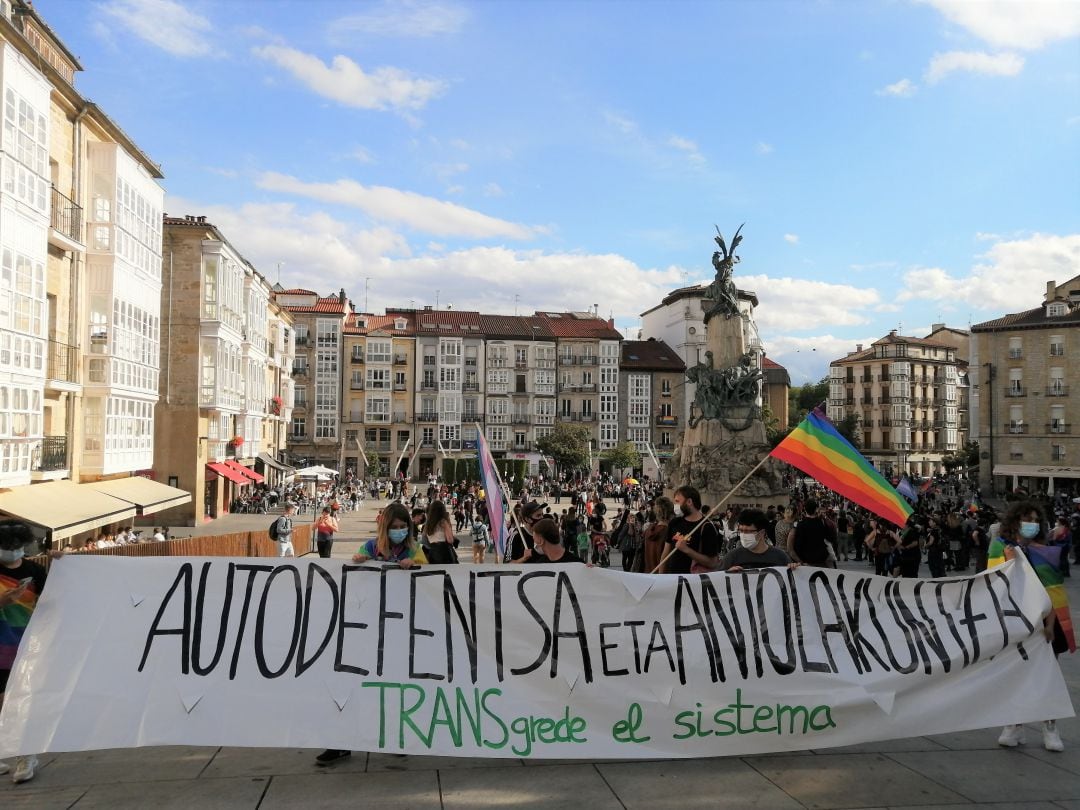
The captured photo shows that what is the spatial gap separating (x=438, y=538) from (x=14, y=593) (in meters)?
3.57

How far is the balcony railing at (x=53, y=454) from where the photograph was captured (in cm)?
2014

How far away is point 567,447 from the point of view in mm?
77562

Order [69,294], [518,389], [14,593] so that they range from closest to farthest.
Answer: [14,593] → [69,294] → [518,389]

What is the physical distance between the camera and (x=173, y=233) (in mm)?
34469

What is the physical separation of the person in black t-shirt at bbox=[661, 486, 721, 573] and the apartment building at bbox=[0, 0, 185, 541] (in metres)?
13.4

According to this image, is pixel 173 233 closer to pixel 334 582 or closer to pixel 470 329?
pixel 334 582

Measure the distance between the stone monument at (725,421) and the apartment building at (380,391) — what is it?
46.9 meters

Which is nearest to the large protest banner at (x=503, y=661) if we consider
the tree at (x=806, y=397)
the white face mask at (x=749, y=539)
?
the white face mask at (x=749, y=539)

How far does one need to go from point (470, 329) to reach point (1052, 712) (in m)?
80.2

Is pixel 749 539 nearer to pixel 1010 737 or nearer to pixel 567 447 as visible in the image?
pixel 1010 737

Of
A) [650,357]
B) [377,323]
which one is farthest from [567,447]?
[377,323]

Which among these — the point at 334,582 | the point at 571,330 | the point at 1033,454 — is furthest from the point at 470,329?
the point at 334,582

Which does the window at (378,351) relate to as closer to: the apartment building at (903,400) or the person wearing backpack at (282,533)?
the apartment building at (903,400)

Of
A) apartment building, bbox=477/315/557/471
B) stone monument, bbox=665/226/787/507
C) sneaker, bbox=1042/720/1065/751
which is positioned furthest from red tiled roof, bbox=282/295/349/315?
sneaker, bbox=1042/720/1065/751
